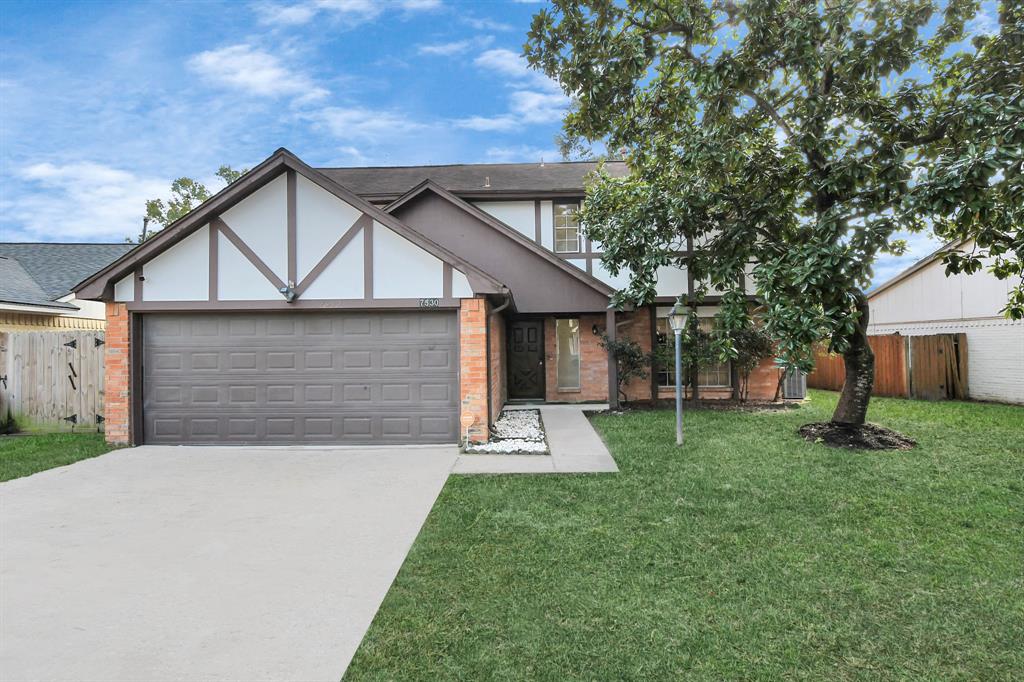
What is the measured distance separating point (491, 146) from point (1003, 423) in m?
30.2

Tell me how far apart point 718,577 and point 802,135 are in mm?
6906

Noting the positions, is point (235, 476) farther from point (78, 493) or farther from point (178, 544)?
point (178, 544)

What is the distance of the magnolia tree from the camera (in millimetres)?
6965

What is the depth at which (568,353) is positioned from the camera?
13.8 m

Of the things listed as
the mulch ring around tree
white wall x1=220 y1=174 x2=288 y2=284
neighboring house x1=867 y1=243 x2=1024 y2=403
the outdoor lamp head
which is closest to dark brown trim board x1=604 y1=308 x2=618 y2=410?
the outdoor lamp head

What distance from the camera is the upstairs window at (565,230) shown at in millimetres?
13461

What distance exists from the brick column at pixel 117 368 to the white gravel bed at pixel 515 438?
5.89 m

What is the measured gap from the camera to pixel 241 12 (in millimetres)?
12250

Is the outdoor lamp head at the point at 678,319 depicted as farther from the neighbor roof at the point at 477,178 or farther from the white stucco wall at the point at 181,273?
the white stucco wall at the point at 181,273

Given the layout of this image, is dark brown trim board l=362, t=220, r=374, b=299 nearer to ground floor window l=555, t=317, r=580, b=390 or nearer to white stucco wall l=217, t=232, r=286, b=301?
white stucco wall l=217, t=232, r=286, b=301

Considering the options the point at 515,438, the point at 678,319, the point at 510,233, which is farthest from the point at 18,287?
the point at 678,319

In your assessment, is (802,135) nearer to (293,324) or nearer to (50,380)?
(293,324)

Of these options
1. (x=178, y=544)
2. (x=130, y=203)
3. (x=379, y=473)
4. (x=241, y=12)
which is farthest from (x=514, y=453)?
(x=130, y=203)

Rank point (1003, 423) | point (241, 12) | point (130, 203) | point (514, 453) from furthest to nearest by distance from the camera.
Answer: point (130, 203) → point (241, 12) → point (1003, 423) → point (514, 453)
